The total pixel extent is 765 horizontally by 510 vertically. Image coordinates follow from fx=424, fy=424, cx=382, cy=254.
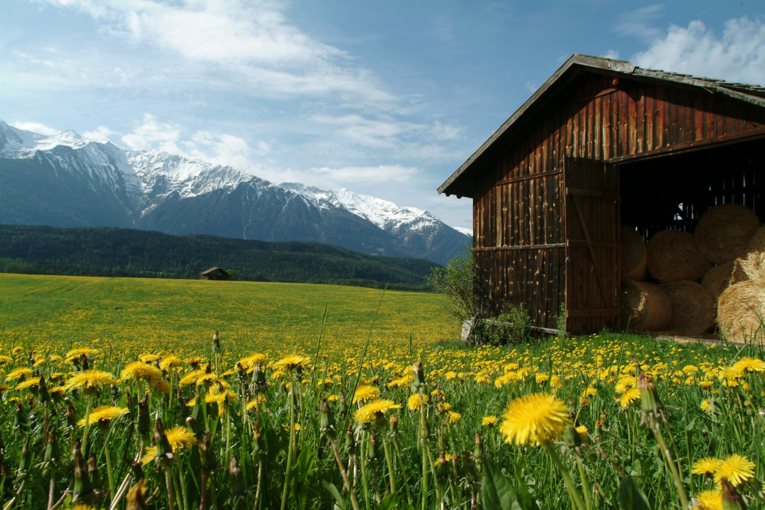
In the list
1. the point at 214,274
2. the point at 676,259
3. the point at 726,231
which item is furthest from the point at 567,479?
the point at 214,274

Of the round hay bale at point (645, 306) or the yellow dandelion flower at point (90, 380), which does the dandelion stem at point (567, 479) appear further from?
the round hay bale at point (645, 306)

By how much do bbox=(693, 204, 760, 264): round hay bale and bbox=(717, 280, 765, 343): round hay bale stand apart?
123 centimetres

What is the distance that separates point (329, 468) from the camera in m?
1.78

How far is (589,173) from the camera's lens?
1002 centimetres

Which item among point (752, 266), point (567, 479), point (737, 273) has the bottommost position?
point (567, 479)

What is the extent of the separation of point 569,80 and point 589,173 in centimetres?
259

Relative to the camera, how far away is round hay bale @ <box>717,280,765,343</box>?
870 centimetres

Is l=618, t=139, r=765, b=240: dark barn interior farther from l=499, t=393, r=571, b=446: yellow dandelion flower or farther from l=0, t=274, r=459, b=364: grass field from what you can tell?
l=499, t=393, r=571, b=446: yellow dandelion flower

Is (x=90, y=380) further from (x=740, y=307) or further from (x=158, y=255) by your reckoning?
(x=158, y=255)

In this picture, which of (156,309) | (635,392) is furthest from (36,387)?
(156,309)

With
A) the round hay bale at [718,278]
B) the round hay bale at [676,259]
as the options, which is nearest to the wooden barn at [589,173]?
the round hay bale at [676,259]

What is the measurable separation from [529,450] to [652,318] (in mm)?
10179

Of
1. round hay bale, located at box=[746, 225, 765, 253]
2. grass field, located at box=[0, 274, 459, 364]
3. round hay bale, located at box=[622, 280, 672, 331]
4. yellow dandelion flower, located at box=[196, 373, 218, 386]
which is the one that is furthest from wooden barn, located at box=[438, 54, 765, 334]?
yellow dandelion flower, located at box=[196, 373, 218, 386]

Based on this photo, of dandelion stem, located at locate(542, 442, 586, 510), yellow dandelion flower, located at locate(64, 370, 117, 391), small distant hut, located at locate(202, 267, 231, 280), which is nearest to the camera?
dandelion stem, located at locate(542, 442, 586, 510)
